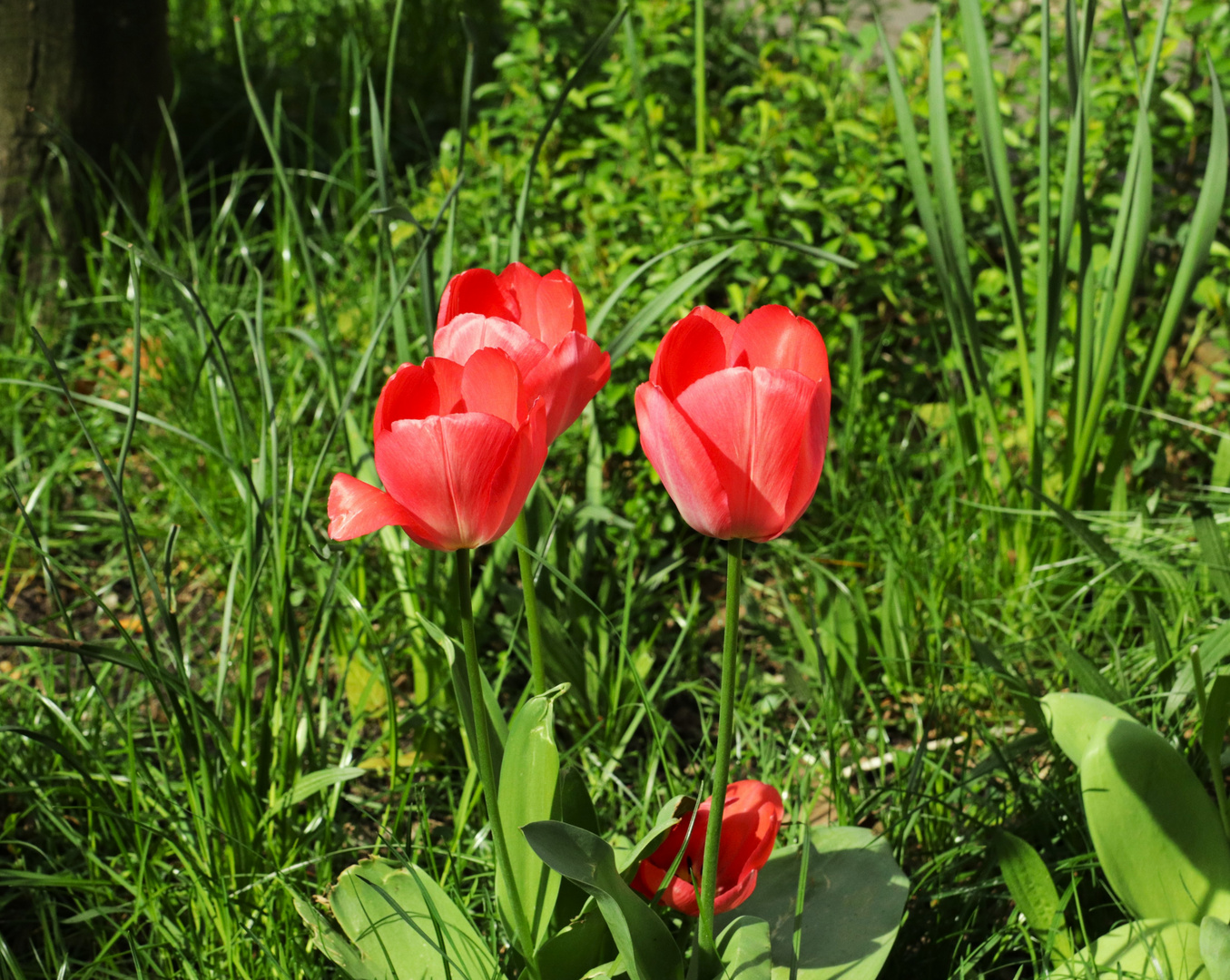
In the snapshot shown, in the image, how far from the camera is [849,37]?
2.40m

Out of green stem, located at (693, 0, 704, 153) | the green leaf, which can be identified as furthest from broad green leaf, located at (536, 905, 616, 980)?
green stem, located at (693, 0, 704, 153)

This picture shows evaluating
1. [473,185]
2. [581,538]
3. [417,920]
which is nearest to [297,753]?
[417,920]

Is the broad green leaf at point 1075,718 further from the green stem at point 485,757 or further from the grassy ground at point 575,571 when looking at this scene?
the green stem at point 485,757

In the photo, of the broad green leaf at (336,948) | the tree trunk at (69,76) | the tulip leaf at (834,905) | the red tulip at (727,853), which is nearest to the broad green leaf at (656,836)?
the red tulip at (727,853)

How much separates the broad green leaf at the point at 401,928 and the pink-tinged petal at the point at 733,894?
8.9 inches

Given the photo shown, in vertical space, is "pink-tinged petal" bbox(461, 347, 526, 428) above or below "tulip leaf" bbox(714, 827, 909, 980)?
above

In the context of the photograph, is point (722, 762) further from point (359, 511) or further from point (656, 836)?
point (359, 511)

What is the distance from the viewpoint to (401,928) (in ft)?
3.06

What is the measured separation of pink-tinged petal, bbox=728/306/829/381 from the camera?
71cm

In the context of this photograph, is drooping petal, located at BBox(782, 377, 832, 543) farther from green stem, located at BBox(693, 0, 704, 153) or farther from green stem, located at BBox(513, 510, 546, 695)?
green stem, located at BBox(693, 0, 704, 153)

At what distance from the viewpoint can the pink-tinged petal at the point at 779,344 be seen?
27.9 inches

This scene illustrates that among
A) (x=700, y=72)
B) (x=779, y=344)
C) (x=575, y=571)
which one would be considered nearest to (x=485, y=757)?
(x=779, y=344)

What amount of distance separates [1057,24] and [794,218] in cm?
96

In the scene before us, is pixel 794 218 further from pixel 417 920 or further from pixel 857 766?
pixel 417 920
